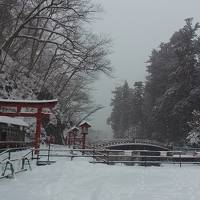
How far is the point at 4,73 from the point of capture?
4272 cm

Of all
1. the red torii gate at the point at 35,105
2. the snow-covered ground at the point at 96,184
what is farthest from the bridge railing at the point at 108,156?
the snow-covered ground at the point at 96,184

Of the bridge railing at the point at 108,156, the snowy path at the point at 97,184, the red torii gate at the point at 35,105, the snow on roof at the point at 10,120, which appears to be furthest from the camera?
the snow on roof at the point at 10,120

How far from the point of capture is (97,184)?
695 inches

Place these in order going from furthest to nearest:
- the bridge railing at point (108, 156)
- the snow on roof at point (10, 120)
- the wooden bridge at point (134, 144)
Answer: the wooden bridge at point (134, 144), the snow on roof at point (10, 120), the bridge railing at point (108, 156)

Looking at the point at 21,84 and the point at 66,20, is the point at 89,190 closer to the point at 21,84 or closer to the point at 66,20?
the point at 66,20

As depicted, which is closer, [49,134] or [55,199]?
[55,199]

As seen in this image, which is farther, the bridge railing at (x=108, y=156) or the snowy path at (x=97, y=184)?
the bridge railing at (x=108, y=156)

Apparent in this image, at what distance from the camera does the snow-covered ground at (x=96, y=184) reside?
15199mm

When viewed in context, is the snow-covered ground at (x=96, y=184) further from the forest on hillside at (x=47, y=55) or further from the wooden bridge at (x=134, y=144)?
the wooden bridge at (x=134, y=144)

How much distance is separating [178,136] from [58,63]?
72.5 feet

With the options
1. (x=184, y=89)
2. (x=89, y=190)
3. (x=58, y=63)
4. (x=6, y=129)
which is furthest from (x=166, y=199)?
(x=184, y=89)

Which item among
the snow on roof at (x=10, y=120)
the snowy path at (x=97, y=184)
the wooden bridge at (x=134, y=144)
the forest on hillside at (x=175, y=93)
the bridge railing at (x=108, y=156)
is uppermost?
the forest on hillside at (x=175, y=93)

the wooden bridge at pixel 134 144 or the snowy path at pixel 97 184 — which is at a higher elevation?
the wooden bridge at pixel 134 144

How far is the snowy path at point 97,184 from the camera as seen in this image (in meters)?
15.2
